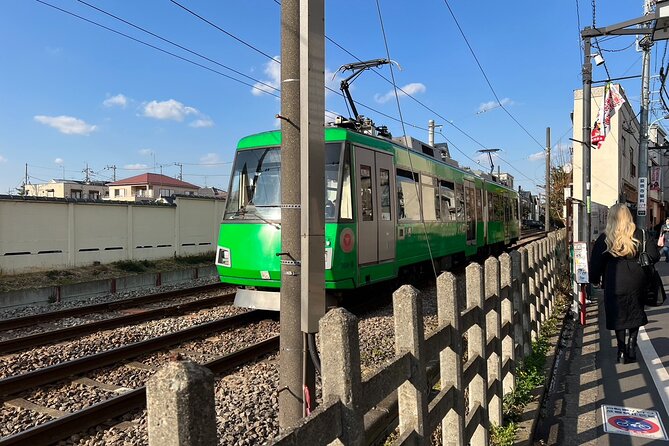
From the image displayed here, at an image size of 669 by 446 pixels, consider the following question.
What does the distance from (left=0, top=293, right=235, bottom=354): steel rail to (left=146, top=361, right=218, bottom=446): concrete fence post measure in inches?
283

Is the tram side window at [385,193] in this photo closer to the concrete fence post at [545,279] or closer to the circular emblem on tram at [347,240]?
the circular emblem on tram at [347,240]

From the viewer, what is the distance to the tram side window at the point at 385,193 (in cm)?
880

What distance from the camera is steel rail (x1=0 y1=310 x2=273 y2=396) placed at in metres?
5.44

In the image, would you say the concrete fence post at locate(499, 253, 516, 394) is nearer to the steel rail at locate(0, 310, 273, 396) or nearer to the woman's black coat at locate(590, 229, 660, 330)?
the woman's black coat at locate(590, 229, 660, 330)

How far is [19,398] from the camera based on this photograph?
523cm

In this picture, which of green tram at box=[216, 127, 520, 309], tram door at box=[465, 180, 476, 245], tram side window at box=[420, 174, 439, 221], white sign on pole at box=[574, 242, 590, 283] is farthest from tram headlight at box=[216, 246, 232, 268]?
tram door at box=[465, 180, 476, 245]

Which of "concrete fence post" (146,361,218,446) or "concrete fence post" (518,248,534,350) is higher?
"concrete fence post" (146,361,218,446)

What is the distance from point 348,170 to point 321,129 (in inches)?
186

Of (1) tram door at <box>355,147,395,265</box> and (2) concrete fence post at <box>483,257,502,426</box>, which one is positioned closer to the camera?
(2) concrete fence post at <box>483,257,502,426</box>

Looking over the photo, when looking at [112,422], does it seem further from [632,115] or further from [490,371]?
[632,115]

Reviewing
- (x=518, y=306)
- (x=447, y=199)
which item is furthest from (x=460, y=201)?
(x=518, y=306)

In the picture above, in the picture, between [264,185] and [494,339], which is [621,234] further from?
→ [264,185]

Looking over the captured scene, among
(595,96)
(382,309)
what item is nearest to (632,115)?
(595,96)

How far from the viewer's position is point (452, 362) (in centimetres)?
332
